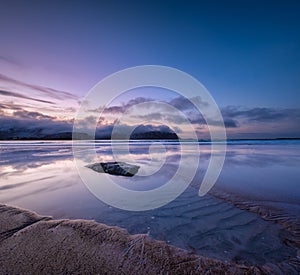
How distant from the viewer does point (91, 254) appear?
2.22 metres

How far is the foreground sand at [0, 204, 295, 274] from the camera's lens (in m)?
1.99

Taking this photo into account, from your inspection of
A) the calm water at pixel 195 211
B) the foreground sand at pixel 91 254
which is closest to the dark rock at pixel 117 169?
the calm water at pixel 195 211

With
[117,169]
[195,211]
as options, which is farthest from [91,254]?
[117,169]

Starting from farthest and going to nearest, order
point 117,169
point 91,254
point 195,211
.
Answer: point 117,169 → point 195,211 → point 91,254

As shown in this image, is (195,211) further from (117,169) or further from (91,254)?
(117,169)

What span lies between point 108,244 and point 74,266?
0.55 meters

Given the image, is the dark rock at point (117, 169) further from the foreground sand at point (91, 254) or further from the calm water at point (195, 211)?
the foreground sand at point (91, 254)

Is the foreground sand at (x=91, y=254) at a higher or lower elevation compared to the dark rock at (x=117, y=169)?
lower

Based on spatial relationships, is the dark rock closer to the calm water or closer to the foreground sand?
the calm water

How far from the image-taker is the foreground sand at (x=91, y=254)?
1993 millimetres

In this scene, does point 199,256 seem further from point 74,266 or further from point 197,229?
point 74,266

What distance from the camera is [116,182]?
19.2ft

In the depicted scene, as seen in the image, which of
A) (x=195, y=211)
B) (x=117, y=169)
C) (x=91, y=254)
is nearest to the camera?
(x=91, y=254)

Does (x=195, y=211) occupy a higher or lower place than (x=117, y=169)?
lower
